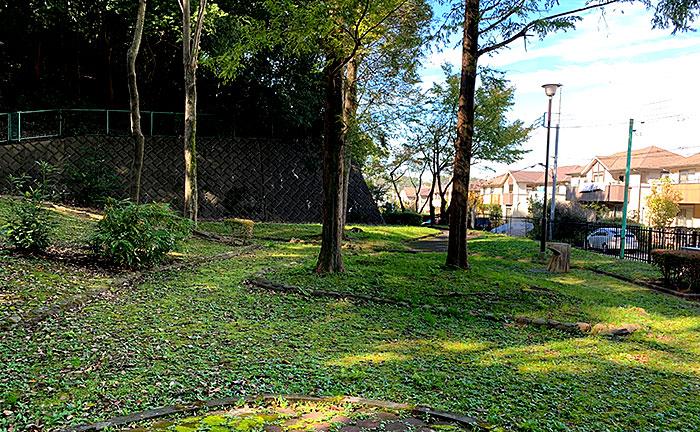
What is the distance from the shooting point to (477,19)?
30.9ft

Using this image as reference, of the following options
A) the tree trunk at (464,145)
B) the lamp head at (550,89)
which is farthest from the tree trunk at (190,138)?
the lamp head at (550,89)

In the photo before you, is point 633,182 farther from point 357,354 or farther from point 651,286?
point 357,354

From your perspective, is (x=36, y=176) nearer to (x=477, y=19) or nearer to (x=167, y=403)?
(x=477, y=19)

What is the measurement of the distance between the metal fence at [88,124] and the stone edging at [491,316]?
1398 centimetres

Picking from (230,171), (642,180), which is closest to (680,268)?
(230,171)

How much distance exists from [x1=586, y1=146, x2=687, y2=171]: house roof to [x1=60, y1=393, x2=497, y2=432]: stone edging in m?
36.1

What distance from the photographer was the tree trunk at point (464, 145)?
9508mm

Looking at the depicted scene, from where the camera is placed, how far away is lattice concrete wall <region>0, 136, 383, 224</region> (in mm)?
18094

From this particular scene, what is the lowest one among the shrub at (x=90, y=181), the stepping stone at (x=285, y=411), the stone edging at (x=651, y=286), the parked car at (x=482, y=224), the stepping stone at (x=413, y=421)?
the stone edging at (x=651, y=286)

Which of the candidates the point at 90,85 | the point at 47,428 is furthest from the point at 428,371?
the point at 90,85

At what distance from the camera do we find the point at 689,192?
28438 millimetres

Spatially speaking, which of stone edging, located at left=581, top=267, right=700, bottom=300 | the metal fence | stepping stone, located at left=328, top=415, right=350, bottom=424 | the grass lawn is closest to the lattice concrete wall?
the metal fence

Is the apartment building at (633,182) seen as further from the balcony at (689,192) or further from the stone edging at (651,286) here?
the stone edging at (651,286)

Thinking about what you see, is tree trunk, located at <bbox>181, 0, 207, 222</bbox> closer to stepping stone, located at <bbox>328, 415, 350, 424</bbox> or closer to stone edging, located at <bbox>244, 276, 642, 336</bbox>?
stone edging, located at <bbox>244, 276, 642, 336</bbox>
